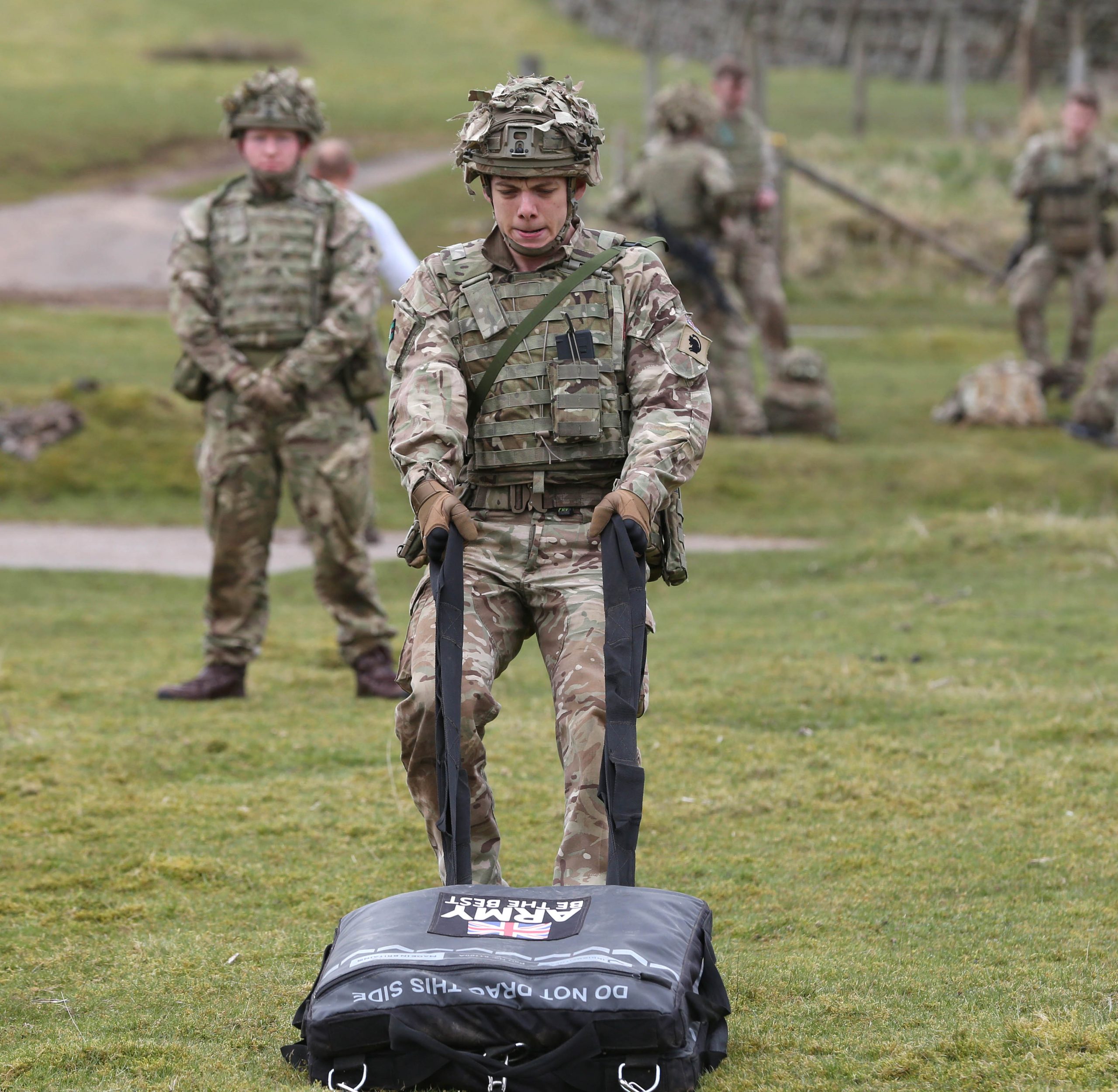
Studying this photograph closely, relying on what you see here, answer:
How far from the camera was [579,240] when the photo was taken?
4.56 m

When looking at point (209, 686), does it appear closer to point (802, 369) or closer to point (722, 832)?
point (722, 832)

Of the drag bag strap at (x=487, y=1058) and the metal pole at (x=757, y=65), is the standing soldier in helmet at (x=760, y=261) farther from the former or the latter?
the drag bag strap at (x=487, y=1058)

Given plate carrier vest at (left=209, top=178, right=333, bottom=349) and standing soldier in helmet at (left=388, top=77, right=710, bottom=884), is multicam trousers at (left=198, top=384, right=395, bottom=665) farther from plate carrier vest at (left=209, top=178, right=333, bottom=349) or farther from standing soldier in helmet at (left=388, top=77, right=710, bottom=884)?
standing soldier in helmet at (left=388, top=77, right=710, bottom=884)

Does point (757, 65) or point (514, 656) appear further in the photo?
point (757, 65)

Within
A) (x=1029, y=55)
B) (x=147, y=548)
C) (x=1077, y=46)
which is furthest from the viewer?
(x=1029, y=55)

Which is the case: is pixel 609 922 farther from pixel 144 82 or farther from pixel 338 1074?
pixel 144 82

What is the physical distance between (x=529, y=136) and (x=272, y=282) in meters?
3.09

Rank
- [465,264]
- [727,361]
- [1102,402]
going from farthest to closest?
[1102,402] < [727,361] < [465,264]

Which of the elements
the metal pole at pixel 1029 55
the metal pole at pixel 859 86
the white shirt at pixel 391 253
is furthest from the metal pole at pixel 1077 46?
the white shirt at pixel 391 253

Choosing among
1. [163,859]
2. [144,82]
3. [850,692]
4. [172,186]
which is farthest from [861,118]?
[163,859]

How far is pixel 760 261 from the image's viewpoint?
1477 centimetres

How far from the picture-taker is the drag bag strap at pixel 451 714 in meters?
4.09

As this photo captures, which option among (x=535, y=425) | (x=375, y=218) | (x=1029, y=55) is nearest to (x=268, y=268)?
(x=375, y=218)

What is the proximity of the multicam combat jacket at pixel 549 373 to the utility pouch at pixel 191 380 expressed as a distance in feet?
9.53
